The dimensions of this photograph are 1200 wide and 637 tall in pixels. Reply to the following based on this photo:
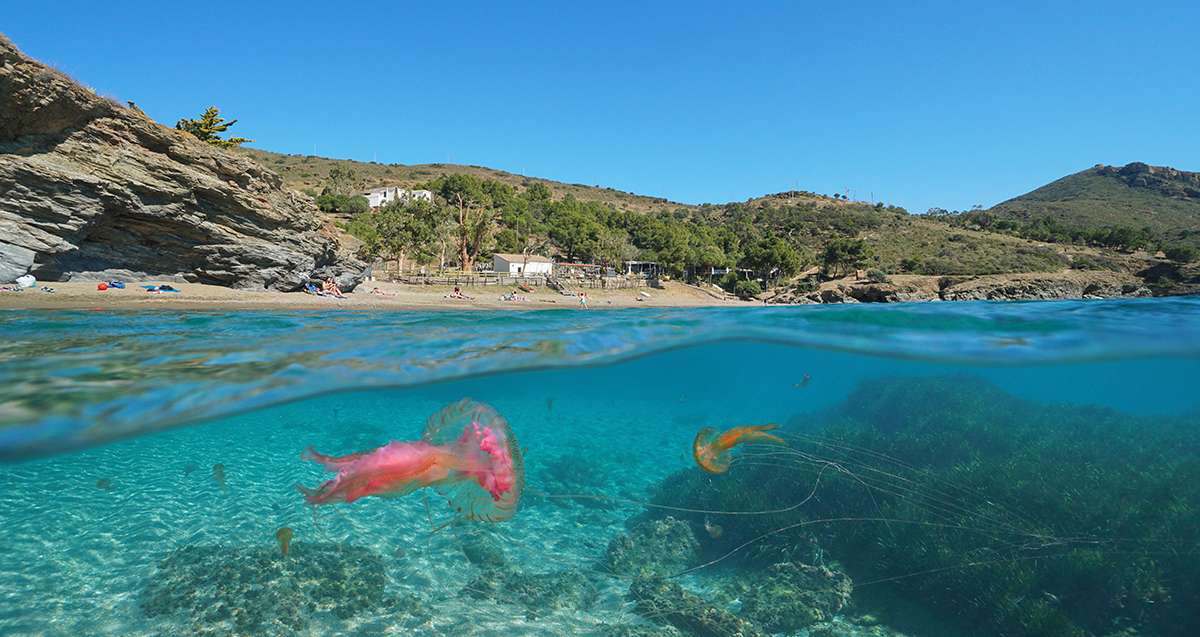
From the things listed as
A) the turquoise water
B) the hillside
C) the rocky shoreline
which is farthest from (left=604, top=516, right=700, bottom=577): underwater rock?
the hillside

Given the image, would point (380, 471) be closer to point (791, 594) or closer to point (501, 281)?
point (791, 594)

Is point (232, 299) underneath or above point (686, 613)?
above

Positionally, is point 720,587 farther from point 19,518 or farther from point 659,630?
point 19,518

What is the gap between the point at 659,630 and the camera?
20.6 ft

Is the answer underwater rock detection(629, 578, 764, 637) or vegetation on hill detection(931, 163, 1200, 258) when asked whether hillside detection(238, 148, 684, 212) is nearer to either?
vegetation on hill detection(931, 163, 1200, 258)

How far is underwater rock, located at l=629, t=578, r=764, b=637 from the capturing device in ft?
20.6

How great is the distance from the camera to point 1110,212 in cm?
6938

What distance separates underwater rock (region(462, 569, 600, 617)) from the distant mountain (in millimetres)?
59817

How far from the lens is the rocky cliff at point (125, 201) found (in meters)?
17.1

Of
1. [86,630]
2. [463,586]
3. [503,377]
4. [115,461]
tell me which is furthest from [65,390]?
[503,377]

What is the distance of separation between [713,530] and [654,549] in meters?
0.97

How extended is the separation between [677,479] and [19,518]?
34.9ft

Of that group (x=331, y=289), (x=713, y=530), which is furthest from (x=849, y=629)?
(x=331, y=289)

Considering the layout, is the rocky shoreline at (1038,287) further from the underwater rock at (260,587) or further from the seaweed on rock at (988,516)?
the underwater rock at (260,587)
